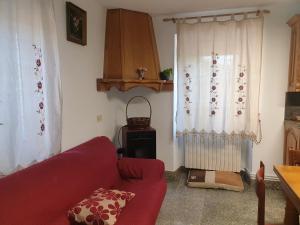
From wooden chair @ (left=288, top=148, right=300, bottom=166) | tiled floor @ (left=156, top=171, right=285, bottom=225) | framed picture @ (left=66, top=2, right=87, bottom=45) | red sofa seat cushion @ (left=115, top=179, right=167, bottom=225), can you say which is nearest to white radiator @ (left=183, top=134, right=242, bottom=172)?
tiled floor @ (left=156, top=171, right=285, bottom=225)

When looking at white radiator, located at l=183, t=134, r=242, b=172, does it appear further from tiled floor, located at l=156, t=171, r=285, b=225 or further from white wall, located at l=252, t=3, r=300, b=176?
tiled floor, located at l=156, t=171, r=285, b=225

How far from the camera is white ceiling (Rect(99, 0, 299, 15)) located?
3.01 m

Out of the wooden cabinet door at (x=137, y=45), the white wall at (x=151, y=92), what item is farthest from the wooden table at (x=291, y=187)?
the wooden cabinet door at (x=137, y=45)

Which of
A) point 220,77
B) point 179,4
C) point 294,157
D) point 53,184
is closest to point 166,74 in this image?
point 220,77

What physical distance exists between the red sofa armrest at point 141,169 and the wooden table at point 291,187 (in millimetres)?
1112

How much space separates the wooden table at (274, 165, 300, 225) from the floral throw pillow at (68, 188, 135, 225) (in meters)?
1.17

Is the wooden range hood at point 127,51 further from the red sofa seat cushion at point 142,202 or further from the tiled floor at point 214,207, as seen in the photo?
the tiled floor at point 214,207

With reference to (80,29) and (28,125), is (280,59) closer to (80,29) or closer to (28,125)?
(80,29)

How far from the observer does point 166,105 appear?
364 centimetres

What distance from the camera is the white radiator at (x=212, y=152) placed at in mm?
3553

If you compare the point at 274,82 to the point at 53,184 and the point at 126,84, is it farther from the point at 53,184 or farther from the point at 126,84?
the point at 53,184

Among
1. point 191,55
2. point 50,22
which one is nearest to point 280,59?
point 191,55

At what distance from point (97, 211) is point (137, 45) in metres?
2.28

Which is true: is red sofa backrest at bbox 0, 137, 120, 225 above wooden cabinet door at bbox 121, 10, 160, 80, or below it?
below
